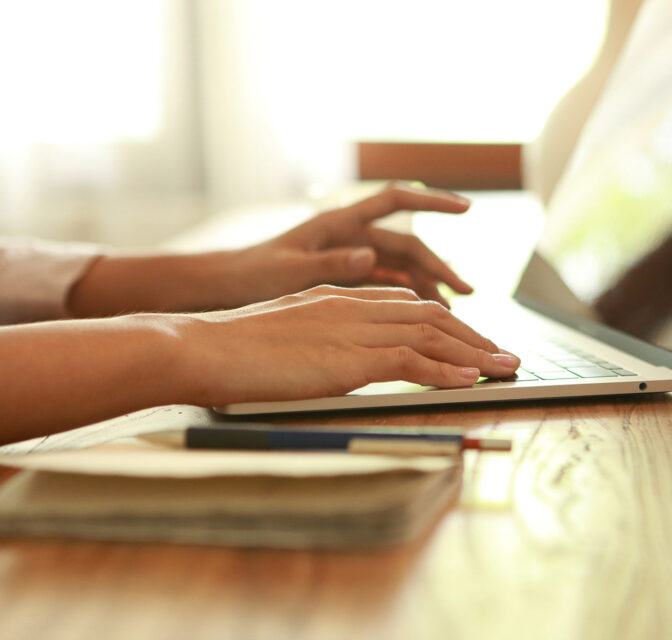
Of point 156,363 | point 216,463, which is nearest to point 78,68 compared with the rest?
point 156,363

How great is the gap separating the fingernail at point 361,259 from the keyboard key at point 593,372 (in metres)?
0.30

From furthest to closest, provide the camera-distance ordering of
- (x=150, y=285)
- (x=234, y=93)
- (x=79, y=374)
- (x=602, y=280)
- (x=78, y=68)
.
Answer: (x=234, y=93)
(x=78, y=68)
(x=150, y=285)
(x=602, y=280)
(x=79, y=374)

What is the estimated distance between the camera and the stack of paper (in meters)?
0.33

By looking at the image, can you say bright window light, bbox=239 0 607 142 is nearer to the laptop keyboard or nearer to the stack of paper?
the laptop keyboard

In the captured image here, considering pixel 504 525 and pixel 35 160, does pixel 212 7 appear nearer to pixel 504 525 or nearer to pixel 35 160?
pixel 35 160

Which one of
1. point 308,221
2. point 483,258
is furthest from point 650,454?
point 483,258

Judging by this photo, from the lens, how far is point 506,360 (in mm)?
548

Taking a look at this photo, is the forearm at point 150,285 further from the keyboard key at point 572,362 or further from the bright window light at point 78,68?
the bright window light at point 78,68

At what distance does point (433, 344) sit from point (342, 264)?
32 centimetres

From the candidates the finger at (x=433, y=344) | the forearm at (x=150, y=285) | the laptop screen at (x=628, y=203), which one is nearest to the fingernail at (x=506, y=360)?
the finger at (x=433, y=344)

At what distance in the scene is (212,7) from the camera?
2619 mm

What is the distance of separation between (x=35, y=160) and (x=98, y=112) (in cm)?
27

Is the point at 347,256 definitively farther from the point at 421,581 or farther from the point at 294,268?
the point at 421,581

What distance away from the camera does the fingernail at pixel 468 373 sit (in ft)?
1.73
